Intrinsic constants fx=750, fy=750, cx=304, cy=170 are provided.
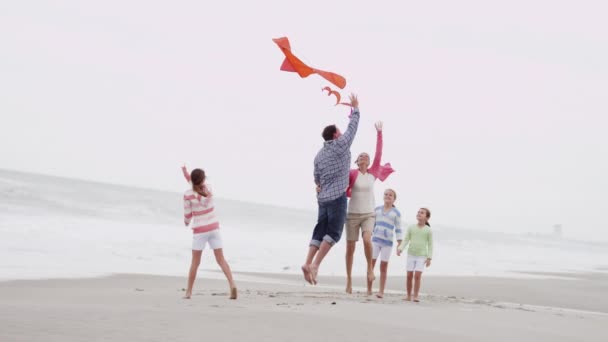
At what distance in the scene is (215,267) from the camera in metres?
13.9

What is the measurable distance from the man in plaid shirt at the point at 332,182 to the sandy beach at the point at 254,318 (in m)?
0.58

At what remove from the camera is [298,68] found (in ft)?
27.3

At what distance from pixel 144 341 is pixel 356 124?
14.0ft

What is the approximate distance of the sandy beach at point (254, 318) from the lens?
504 cm

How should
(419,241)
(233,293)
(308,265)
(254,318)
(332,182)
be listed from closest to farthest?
1. (254,318)
2. (233,293)
3. (308,265)
4. (332,182)
5. (419,241)

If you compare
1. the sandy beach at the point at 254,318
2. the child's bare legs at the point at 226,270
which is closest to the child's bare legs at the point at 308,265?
the sandy beach at the point at 254,318

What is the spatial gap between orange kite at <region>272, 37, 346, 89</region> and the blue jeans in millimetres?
1282

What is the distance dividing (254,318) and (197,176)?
6.62 ft

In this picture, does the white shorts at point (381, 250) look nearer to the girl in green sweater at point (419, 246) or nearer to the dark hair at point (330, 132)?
the girl in green sweater at point (419, 246)

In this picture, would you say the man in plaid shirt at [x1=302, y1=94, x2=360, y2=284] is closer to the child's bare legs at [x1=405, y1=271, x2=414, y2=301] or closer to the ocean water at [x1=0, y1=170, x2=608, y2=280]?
the child's bare legs at [x1=405, y1=271, x2=414, y2=301]

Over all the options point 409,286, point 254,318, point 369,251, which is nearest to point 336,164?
point 369,251

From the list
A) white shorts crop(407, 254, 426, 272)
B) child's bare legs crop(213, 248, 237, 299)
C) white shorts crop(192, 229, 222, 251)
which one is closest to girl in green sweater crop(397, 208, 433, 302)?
white shorts crop(407, 254, 426, 272)

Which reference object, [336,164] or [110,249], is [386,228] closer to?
[336,164]

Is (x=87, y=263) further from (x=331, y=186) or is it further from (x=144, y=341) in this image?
(x=144, y=341)
